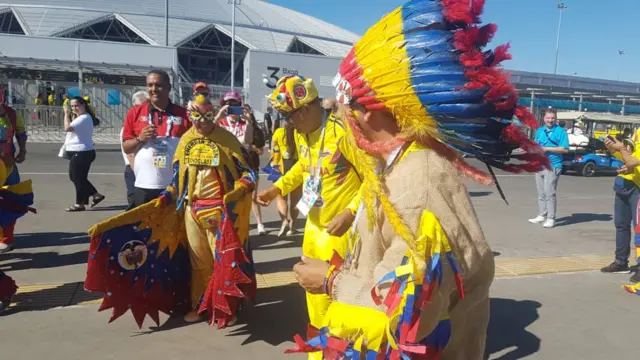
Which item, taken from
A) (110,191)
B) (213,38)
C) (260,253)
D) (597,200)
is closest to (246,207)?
(260,253)

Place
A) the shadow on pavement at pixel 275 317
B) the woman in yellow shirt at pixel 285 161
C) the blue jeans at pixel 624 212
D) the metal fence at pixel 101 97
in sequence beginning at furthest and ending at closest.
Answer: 1. the metal fence at pixel 101 97
2. the woman in yellow shirt at pixel 285 161
3. the blue jeans at pixel 624 212
4. the shadow on pavement at pixel 275 317

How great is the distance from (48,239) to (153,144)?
308cm

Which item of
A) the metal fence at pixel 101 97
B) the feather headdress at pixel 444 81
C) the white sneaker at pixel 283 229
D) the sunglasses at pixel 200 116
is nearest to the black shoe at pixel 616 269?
the white sneaker at pixel 283 229

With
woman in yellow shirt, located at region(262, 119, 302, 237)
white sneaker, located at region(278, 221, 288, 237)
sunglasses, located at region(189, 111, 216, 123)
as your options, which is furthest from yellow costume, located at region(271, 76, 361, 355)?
white sneaker, located at region(278, 221, 288, 237)

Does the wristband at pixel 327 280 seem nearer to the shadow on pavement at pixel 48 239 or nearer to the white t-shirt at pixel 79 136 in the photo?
the shadow on pavement at pixel 48 239

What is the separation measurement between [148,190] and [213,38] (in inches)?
1959

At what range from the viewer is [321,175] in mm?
3551

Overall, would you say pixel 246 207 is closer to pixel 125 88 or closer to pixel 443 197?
pixel 443 197

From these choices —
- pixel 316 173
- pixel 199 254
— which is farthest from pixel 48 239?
pixel 316 173

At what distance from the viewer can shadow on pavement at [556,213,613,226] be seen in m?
9.06

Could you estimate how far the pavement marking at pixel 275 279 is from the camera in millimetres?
4637

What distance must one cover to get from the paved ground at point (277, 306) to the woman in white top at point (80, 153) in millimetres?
371

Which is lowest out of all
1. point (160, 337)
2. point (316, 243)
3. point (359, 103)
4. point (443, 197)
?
point (160, 337)

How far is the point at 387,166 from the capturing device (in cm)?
170
